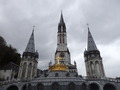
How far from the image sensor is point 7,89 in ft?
107

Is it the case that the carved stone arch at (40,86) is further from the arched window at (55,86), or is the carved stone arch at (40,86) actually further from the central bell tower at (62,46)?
the central bell tower at (62,46)

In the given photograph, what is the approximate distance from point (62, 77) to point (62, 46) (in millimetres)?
30551

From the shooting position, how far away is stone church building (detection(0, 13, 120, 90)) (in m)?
24.9

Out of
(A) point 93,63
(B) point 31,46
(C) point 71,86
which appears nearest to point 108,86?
(A) point 93,63

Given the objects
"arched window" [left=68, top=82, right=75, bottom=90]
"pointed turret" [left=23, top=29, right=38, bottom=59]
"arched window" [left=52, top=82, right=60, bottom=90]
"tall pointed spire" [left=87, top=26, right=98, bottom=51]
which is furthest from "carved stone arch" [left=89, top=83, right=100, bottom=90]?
"pointed turret" [left=23, top=29, right=38, bottom=59]

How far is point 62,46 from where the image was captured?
56.1 m

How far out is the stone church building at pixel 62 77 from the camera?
24875 mm

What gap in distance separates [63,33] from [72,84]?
37.9m

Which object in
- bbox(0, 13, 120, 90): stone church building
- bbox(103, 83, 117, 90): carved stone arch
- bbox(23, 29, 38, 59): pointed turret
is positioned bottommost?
bbox(103, 83, 117, 90): carved stone arch

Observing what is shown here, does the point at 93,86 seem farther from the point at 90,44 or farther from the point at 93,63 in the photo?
the point at 90,44

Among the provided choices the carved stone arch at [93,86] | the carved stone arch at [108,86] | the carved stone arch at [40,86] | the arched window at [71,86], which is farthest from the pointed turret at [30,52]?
the carved stone arch at [108,86]

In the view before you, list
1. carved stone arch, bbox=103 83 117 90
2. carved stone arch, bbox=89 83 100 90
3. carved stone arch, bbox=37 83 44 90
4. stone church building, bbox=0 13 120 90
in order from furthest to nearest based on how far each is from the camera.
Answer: carved stone arch, bbox=89 83 100 90 < carved stone arch, bbox=103 83 117 90 < stone church building, bbox=0 13 120 90 < carved stone arch, bbox=37 83 44 90

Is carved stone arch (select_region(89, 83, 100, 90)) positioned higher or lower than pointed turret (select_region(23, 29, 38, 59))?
lower

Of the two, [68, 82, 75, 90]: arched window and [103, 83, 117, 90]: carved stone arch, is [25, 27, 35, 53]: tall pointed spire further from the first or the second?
[103, 83, 117, 90]: carved stone arch
